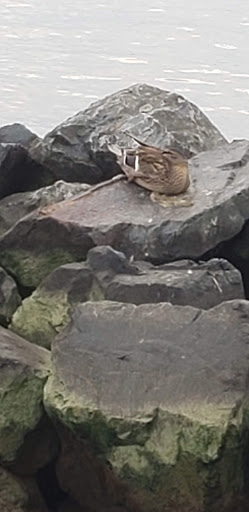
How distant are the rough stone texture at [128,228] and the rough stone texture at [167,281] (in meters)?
0.17

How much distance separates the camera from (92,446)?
249 centimetres

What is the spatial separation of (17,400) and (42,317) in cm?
32

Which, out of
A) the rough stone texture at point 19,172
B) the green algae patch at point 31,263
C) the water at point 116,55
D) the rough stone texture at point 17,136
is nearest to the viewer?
the green algae patch at point 31,263

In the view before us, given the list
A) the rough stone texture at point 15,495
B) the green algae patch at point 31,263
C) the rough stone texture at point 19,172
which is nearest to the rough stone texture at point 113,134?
the rough stone texture at point 19,172

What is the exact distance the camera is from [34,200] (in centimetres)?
331

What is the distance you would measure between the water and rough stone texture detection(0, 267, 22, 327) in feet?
8.27

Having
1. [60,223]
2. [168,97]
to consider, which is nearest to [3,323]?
[60,223]

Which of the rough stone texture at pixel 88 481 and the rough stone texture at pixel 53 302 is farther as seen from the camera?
the rough stone texture at pixel 53 302

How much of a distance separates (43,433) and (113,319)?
0.28 m

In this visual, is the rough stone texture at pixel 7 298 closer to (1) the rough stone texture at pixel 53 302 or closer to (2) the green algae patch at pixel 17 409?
(1) the rough stone texture at pixel 53 302

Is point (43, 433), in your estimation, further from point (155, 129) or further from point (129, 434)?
point (155, 129)

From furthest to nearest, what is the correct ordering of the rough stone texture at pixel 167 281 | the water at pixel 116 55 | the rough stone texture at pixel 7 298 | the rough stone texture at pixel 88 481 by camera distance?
1. the water at pixel 116 55
2. the rough stone texture at pixel 7 298
3. the rough stone texture at pixel 167 281
4. the rough stone texture at pixel 88 481

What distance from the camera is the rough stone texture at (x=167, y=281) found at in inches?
107

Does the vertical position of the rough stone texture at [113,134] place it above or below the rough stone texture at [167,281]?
below
